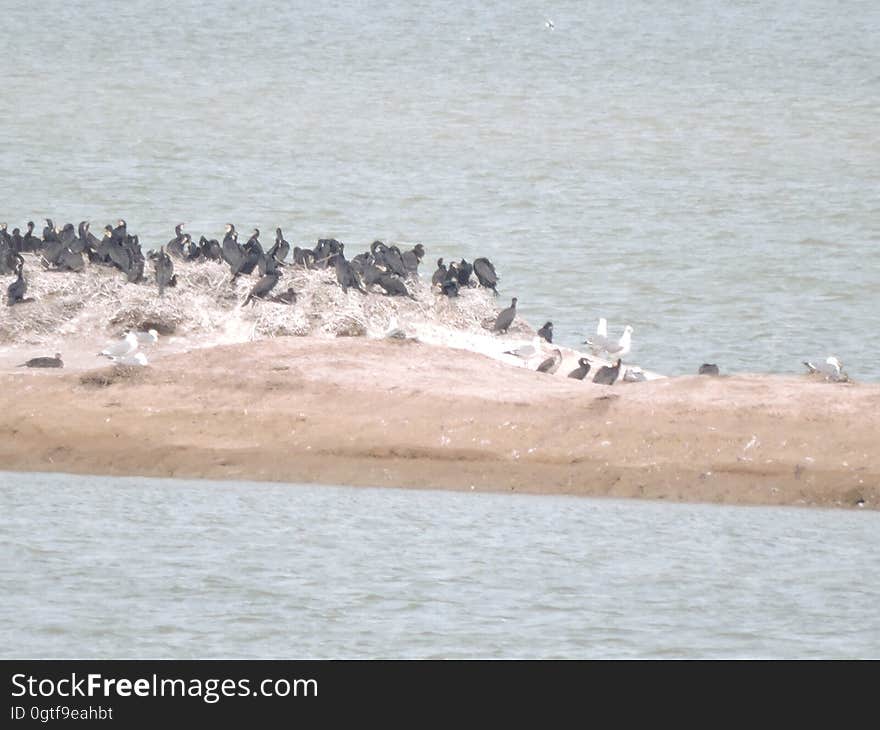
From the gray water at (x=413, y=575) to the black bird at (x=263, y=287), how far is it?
4.30 m

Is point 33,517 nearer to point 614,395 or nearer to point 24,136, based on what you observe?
point 614,395

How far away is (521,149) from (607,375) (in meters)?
38.1

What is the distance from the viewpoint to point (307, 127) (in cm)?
6450

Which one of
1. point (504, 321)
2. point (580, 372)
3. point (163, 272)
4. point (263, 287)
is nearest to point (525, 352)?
point (580, 372)

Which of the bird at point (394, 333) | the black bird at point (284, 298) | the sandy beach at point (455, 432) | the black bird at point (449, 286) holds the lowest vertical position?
the sandy beach at point (455, 432)

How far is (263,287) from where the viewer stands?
24656 millimetres

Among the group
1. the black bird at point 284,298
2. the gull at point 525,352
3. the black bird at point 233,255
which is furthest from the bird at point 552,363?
the black bird at point 233,255

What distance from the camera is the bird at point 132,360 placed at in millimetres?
22375

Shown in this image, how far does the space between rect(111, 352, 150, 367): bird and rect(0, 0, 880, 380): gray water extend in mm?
7959

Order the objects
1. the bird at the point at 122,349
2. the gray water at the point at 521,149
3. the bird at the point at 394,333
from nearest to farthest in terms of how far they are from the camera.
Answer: the bird at the point at 122,349, the bird at the point at 394,333, the gray water at the point at 521,149

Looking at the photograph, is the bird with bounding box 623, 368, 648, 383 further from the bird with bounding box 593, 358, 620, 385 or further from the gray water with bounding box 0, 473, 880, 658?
the gray water with bounding box 0, 473, 880, 658

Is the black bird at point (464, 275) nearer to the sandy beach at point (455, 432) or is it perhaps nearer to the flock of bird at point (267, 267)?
the flock of bird at point (267, 267)

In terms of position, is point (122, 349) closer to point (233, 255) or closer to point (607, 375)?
point (233, 255)
